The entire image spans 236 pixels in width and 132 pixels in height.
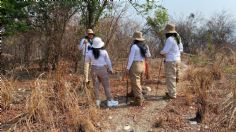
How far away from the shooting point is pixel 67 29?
53.6ft

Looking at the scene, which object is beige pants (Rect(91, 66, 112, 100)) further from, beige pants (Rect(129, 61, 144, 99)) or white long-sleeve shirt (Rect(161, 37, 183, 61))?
white long-sleeve shirt (Rect(161, 37, 183, 61))

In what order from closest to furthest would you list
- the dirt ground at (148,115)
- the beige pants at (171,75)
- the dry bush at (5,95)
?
the dirt ground at (148,115)
the dry bush at (5,95)
the beige pants at (171,75)

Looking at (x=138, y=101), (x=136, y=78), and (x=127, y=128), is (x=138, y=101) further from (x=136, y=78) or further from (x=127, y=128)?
(x=127, y=128)

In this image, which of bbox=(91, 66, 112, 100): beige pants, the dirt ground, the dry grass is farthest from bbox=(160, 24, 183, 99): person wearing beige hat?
the dry grass

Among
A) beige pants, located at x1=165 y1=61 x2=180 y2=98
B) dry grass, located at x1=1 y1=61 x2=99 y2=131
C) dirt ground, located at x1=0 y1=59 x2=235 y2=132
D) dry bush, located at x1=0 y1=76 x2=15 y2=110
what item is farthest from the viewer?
beige pants, located at x1=165 y1=61 x2=180 y2=98

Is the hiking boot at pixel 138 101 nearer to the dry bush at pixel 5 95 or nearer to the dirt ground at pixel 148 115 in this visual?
the dirt ground at pixel 148 115

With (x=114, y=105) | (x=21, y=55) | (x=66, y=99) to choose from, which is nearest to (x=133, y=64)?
(x=114, y=105)

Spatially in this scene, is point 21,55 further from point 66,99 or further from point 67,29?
point 66,99

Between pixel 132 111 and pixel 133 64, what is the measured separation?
1105 millimetres

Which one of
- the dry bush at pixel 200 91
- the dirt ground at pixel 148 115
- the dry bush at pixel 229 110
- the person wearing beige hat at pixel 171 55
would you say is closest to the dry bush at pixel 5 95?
the dirt ground at pixel 148 115

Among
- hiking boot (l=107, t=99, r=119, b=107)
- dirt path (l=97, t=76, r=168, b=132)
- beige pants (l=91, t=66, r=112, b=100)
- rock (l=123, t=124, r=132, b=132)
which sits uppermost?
beige pants (l=91, t=66, r=112, b=100)

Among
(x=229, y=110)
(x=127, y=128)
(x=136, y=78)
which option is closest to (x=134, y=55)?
(x=136, y=78)

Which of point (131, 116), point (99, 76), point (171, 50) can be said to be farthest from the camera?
point (171, 50)

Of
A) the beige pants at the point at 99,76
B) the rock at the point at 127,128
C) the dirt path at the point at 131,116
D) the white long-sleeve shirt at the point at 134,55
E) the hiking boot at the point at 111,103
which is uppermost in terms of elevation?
the white long-sleeve shirt at the point at 134,55
